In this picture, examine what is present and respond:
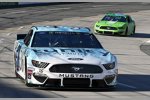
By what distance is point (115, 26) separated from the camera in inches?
1251

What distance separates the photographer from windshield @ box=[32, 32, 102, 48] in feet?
44.1

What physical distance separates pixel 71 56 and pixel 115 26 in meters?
19.5

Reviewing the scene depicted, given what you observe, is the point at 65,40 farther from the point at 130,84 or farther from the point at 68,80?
the point at 130,84

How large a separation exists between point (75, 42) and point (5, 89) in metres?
2.17

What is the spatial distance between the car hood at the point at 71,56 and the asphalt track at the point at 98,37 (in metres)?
0.69

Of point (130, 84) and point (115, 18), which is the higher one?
point (130, 84)

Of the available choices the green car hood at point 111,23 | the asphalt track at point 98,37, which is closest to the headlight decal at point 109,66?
the asphalt track at point 98,37

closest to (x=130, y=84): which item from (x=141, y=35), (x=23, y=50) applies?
(x=23, y=50)

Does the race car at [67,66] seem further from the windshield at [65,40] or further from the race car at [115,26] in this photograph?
the race car at [115,26]

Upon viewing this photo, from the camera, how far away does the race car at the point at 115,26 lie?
31438 mm

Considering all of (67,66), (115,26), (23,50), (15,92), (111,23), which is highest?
(67,66)

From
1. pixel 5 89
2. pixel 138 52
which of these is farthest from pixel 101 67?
pixel 138 52

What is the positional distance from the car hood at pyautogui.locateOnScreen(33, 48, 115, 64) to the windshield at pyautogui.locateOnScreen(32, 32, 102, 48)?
0.47 metres

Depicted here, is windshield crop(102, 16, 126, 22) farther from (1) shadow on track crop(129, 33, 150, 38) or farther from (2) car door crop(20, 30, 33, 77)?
(2) car door crop(20, 30, 33, 77)
